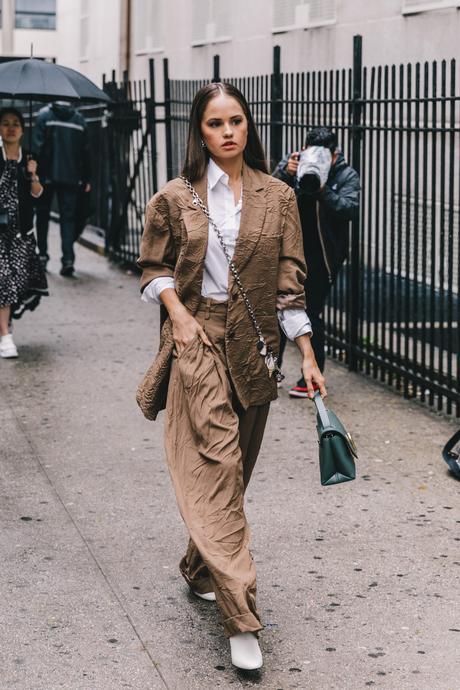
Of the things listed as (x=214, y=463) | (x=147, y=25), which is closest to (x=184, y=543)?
(x=214, y=463)

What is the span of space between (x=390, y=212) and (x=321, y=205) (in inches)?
30.6

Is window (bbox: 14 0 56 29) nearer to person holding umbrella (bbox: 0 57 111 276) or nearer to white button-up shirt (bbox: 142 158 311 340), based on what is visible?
person holding umbrella (bbox: 0 57 111 276)

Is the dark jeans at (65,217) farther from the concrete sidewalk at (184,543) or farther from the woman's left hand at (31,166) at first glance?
the concrete sidewalk at (184,543)

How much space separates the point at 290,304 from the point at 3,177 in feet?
17.5

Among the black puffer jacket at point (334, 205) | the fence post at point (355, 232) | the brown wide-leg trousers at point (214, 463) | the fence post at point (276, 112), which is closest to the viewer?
the brown wide-leg trousers at point (214, 463)

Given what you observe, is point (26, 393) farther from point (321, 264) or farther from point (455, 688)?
point (455, 688)

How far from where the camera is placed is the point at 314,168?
25.8 feet

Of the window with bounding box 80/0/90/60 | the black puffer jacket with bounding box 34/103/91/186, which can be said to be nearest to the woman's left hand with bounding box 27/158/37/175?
the black puffer jacket with bounding box 34/103/91/186

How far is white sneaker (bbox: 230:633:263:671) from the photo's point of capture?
13.9ft

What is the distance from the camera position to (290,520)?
234 inches

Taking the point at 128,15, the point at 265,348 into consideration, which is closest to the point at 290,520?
the point at 265,348

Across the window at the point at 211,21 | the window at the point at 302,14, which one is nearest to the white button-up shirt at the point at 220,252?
the window at the point at 302,14

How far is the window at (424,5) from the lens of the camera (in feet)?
37.9

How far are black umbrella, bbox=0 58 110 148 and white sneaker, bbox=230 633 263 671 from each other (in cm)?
649
